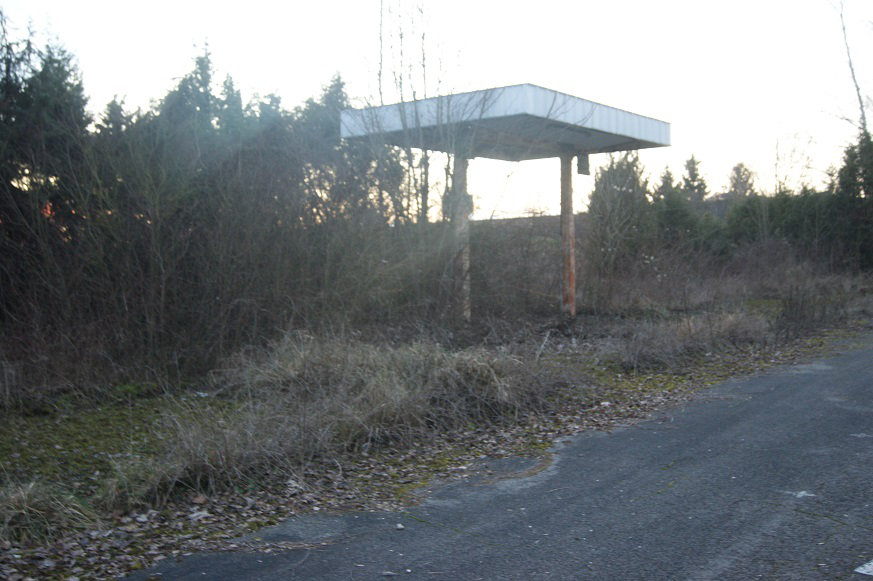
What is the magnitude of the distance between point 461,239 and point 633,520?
32.6 feet

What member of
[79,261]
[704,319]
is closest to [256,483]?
[79,261]

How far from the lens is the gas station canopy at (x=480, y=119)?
1505cm

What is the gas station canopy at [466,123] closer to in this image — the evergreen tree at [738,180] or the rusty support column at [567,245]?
the rusty support column at [567,245]

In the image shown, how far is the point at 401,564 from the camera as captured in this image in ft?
16.0

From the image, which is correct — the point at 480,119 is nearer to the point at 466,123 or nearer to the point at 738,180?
the point at 466,123

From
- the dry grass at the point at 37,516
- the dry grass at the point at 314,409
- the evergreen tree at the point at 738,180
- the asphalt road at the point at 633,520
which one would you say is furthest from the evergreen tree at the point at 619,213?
the evergreen tree at the point at 738,180

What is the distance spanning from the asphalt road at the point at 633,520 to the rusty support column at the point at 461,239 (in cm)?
703

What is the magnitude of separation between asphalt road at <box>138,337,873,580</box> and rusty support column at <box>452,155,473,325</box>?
7028 mm

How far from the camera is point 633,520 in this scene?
5.57 meters

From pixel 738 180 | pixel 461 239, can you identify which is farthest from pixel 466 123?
pixel 738 180

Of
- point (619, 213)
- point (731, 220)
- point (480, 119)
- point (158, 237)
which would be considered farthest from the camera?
point (731, 220)

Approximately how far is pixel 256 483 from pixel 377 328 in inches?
286

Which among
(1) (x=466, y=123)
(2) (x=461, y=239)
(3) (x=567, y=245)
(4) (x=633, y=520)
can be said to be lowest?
(4) (x=633, y=520)

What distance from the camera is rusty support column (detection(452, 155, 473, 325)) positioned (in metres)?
15.0
